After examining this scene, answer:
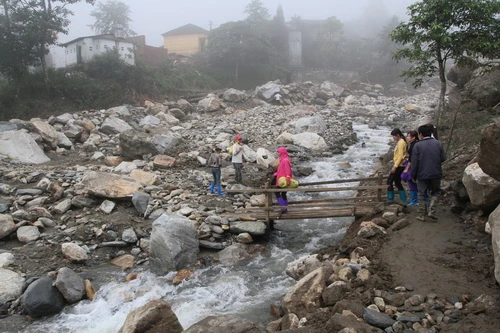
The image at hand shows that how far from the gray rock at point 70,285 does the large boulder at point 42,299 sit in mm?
101

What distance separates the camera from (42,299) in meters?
6.47

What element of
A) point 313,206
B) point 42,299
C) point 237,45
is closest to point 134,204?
point 42,299

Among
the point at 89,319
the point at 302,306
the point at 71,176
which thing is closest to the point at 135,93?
the point at 71,176

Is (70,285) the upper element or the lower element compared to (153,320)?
lower

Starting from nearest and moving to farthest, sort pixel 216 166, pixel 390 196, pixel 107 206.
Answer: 1. pixel 390 196
2. pixel 107 206
3. pixel 216 166

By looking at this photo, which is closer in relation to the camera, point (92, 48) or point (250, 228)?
point (250, 228)

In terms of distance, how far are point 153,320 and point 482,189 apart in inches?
210

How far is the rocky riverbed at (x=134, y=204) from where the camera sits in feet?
17.2

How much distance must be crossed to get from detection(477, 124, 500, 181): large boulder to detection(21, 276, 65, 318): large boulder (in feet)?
24.2

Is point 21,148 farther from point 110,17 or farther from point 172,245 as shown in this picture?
point 110,17

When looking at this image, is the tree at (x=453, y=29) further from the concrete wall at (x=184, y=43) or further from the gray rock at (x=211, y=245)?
the concrete wall at (x=184, y=43)

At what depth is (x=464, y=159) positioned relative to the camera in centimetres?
955

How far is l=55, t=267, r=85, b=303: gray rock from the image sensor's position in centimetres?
677

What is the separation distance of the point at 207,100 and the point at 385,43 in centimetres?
3194
